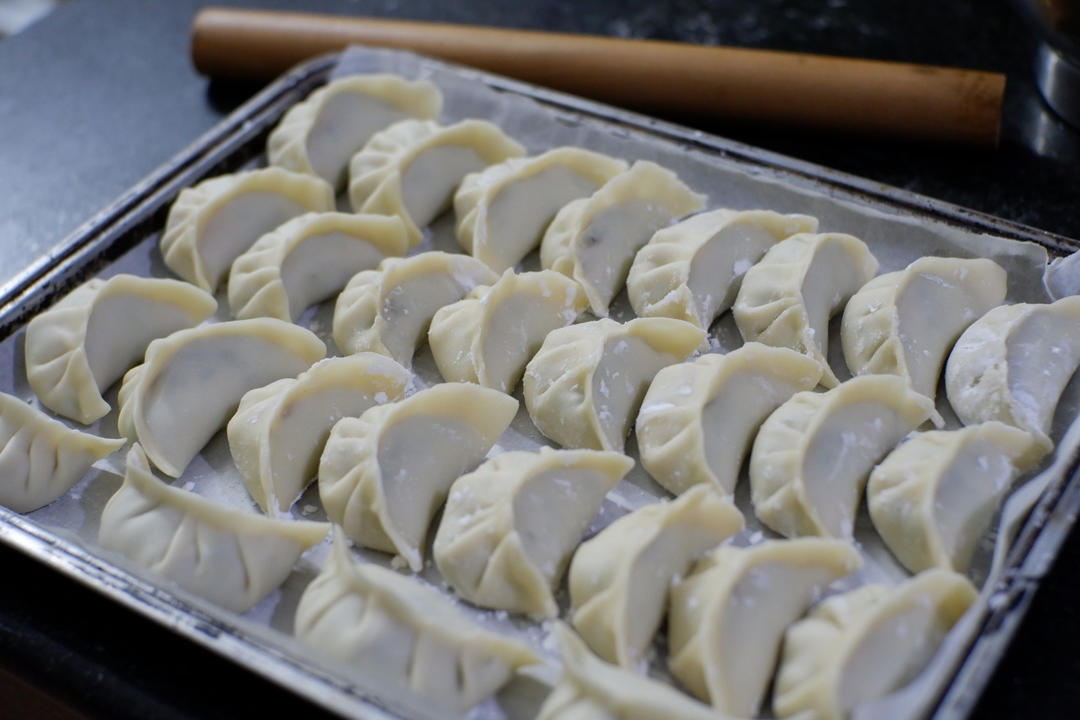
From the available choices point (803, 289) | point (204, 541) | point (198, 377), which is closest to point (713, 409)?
point (803, 289)

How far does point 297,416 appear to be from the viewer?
81.5 inches

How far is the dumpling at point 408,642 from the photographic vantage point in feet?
5.35

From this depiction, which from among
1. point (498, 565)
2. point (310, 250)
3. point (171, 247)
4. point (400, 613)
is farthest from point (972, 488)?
point (171, 247)

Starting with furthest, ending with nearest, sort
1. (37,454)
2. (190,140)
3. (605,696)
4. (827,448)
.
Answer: (190,140) < (37,454) < (827,448) < (605,696)

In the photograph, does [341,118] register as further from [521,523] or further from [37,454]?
[521,523]

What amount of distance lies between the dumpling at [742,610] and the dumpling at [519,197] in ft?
3.31

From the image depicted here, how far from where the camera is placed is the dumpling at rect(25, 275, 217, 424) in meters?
2.23

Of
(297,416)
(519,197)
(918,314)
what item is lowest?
(297,416)

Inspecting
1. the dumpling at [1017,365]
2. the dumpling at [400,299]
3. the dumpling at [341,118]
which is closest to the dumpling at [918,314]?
the dumpling at [1017,365]

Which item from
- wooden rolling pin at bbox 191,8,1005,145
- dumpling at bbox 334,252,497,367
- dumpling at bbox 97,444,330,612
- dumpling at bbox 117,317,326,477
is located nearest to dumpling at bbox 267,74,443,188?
wooden rolling pin at bbox 191,8,1005,145

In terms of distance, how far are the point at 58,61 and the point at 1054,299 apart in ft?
9.87

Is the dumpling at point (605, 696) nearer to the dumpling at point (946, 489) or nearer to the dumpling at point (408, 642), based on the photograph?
the dumpling at point (408, 642)

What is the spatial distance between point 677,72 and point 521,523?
156cm

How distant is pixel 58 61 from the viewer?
11.2 ft
